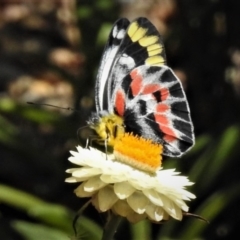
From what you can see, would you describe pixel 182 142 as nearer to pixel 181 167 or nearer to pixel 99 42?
pixel 181 167

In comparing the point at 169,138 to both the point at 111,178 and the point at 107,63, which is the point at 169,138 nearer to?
the point at 107,63

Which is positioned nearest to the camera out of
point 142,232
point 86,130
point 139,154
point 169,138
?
point 139,154

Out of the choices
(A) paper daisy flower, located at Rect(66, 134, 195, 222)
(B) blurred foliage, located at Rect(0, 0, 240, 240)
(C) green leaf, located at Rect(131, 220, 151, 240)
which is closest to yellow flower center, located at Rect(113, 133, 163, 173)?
(A) paper daisy flower, located at Rect(66, 134, 195, 222)

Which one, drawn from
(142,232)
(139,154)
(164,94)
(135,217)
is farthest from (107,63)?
(142,232)

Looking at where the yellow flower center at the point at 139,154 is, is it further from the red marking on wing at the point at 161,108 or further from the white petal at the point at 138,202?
the red marking on wing at the point at 161,108

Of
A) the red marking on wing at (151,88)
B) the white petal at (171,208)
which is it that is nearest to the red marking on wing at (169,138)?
the red marking on wing at (151,88)

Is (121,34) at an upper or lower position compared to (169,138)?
upper
